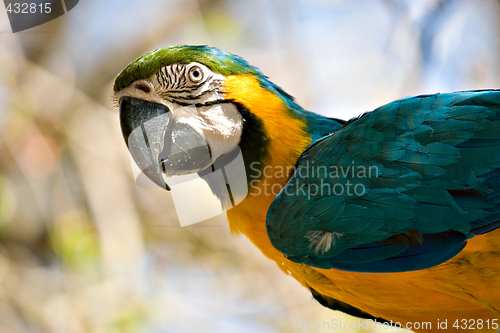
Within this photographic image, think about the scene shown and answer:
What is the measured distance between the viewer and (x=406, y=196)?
956mm

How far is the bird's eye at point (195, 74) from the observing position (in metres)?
1.13

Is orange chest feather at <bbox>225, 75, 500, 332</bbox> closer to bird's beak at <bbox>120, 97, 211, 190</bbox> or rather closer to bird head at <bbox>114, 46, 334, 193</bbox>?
bird head at <bbox>114, 46, 334, 193</bbox>

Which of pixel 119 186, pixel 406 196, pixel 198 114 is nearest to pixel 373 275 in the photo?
pixel 406 196

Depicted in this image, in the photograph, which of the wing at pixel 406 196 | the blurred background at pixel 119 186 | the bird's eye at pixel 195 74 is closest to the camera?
the wing at pixel 406 196

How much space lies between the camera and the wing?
3.09ft

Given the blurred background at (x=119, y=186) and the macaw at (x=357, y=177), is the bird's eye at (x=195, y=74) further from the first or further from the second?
the blurred background at (x=119, y=186)

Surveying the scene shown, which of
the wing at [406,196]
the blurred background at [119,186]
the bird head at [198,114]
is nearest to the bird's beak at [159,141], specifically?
the bird head at [198,114]

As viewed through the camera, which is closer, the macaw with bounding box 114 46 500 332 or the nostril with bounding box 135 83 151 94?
the macaw with bounding box 114 46 500 332

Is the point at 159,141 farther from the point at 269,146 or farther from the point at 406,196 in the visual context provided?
the point at 406,196

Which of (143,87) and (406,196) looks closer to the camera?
(406,196)

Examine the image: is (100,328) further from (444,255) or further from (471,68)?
(471,68)

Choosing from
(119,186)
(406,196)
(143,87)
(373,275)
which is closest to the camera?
(406,196)

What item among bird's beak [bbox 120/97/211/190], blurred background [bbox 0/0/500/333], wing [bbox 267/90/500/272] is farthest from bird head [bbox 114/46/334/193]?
blurred background [bbox 0/0/500/333]

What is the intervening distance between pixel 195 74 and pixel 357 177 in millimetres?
Answer: 583
